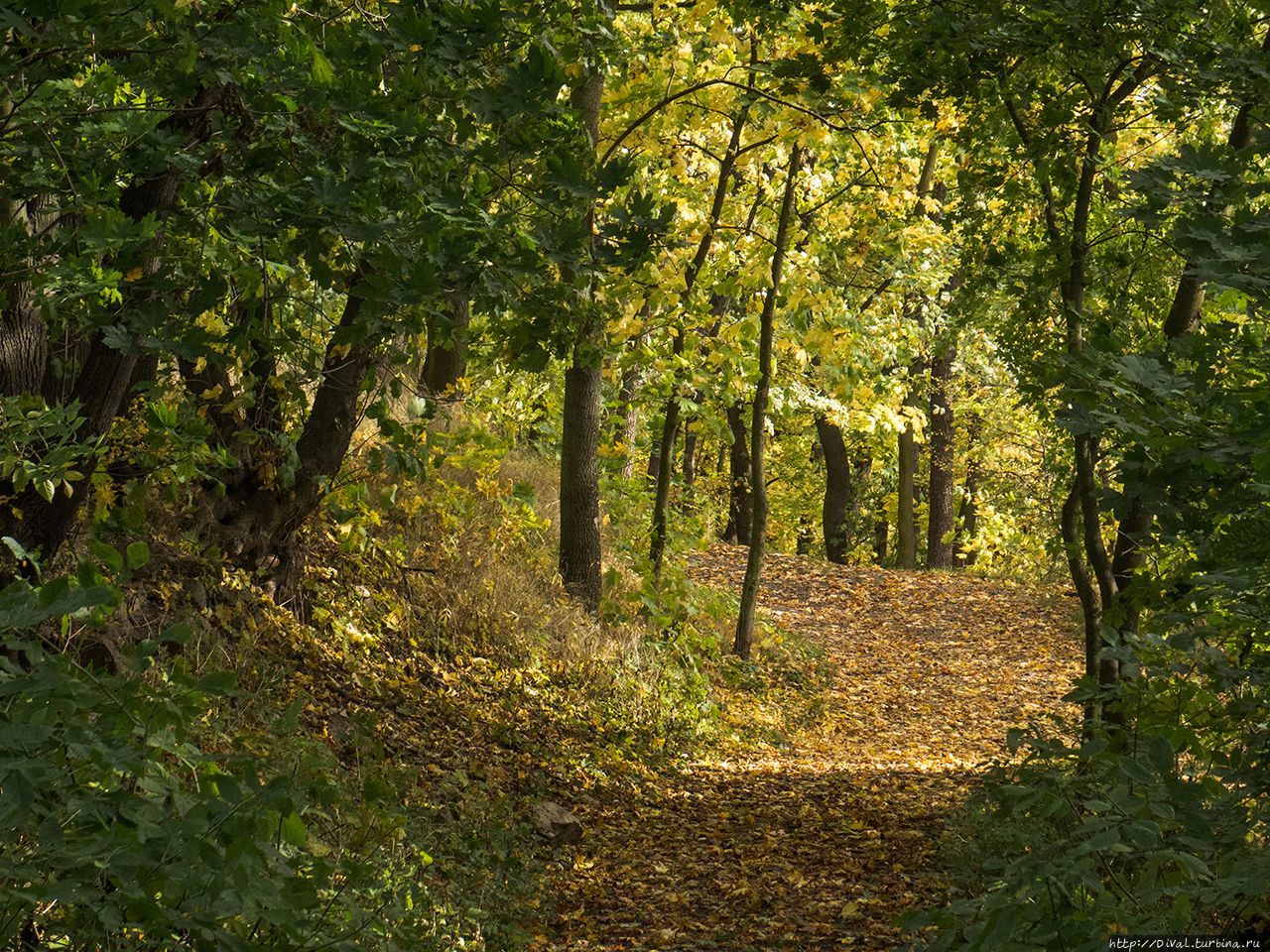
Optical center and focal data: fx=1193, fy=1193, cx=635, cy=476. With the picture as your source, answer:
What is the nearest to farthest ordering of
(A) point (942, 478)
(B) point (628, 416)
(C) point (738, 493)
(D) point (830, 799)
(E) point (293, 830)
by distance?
(E) point (293, 830) < (D) point (830, 799) < (B) point (628, 416) < (A) point (942, 478) < (C) point (738, 493)

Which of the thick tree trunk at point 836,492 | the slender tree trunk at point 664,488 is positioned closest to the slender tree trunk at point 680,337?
the slender tree trunk at point 664,488

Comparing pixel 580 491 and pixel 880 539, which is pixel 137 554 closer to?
pixel 580 491

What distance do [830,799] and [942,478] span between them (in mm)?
13791

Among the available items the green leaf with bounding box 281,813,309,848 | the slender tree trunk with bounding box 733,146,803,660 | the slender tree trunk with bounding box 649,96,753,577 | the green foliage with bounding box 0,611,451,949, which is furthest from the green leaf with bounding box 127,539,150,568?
the slender tree trunk with bounding box 733,146,803,660

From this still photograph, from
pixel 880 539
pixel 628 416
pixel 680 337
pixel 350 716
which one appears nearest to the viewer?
pixel 350 716

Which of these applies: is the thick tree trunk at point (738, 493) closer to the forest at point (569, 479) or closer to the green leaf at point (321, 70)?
the forest at point (569, 479)

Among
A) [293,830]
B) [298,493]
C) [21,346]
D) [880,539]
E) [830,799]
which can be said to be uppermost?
[21,346]

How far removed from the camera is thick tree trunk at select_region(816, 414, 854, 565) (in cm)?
2295

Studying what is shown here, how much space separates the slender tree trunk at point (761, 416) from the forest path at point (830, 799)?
1.06m

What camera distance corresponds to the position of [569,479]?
10508 millimetres

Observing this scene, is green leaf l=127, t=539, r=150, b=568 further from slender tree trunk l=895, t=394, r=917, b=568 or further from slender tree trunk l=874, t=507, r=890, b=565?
slender tree trunk l=874, t=507, r=890, b=565

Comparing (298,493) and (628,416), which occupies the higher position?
(628,416)

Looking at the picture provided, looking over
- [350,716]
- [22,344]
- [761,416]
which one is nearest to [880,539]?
[761,416]

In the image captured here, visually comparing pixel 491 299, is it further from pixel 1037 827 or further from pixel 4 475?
pixel 1037 827
